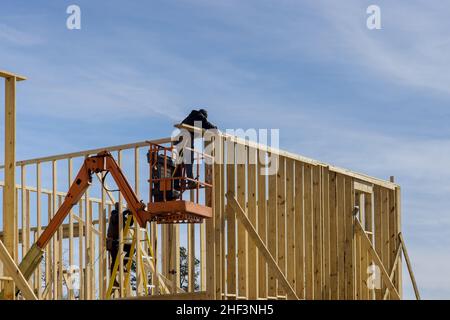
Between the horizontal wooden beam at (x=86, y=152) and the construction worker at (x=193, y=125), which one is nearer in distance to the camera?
the construction worker at (x=193, y=125)

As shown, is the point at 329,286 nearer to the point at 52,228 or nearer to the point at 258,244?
the point at 258,244

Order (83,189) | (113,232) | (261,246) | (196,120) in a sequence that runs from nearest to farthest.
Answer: (261,246)
(196,120)
(83,189)
(113,232)

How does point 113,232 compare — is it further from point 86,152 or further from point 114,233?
point 86,152

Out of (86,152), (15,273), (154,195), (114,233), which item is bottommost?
(15,273)

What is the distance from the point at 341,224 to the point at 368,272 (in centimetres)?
170

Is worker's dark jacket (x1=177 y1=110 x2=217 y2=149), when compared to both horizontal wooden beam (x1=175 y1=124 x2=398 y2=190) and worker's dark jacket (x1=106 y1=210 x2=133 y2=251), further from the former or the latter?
worker's dark jacket (x1=106 y1=210 x2=133 y2=251)

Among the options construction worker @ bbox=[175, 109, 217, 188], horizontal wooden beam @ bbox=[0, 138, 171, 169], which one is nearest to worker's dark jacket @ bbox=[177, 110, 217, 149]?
construction worker @ bbox=[175, 109, 217, 188]

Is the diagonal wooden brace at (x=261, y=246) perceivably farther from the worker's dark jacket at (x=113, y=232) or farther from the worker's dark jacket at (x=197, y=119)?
the worker's dark jacket at (x=113, y=232)

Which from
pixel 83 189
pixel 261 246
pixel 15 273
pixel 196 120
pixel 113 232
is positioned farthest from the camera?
pixel 113 232

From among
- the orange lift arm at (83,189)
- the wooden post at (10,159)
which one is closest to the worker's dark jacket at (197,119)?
the orange lift arm at (83,189)

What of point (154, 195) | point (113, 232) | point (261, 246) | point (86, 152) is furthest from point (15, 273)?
point (86, 152)

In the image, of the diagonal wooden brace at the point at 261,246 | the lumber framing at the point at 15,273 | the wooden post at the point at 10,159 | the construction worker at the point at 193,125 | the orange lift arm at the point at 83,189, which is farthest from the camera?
the orange lift arm at the point at 83,189

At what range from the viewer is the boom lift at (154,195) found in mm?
14953

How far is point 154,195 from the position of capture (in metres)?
15.4
